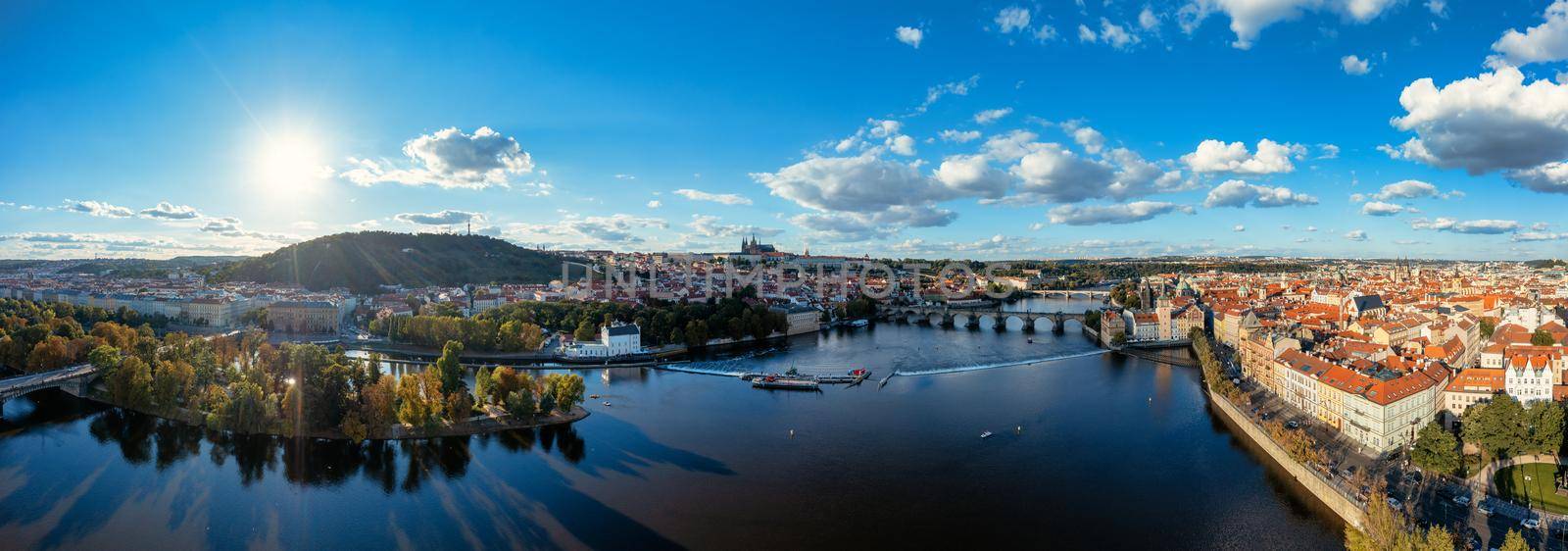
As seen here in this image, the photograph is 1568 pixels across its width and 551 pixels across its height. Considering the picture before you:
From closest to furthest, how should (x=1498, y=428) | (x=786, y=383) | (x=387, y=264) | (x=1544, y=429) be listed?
(x=1544, y=429)
(x=1498, y=428)
(x=786, y=383)
(x=387, y=264)

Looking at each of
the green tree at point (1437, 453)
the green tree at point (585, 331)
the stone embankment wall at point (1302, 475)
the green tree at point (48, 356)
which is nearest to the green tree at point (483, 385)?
the green tree at point (585, 331)

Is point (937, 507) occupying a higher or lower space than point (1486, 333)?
lower

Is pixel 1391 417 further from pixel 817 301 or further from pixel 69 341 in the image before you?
pixel 69 341

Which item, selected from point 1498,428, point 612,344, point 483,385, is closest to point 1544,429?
point 1498,428

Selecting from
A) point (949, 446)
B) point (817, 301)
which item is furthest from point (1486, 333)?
point (817, 301)

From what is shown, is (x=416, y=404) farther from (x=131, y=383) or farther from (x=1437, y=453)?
(x=1437, y=453)

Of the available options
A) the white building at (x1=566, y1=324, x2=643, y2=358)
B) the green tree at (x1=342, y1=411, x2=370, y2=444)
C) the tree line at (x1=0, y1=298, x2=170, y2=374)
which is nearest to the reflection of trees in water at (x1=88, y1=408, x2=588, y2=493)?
the green tree at (x1=342, y1=411, x2=370, y2=444)

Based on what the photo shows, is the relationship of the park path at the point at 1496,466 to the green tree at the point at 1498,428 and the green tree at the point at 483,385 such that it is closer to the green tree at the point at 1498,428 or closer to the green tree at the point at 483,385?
the green tree at the point at 1498,428
